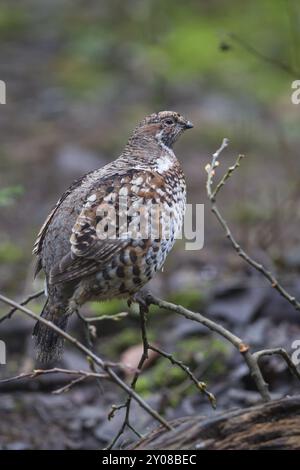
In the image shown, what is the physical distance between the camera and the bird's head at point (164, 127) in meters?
5.52

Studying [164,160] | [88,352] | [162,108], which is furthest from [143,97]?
[88,352]

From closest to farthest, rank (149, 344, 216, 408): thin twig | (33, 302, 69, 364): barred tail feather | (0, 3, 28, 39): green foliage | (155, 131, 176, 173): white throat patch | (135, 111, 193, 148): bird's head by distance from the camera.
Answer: (149, 344, 216, 408): thin twig < (33, 302, 69, 364): barred tail feather < (155, 131, 176, 173): white throat patch < (135, 111, 193, 148): bird's head < (0, 3, 28, 39): green foliage

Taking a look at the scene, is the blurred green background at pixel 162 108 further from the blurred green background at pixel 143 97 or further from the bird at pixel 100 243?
the bird at pixel 100 243

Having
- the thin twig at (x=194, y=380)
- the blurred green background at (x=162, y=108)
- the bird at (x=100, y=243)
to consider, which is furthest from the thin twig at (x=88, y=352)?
the blurred green background at (x=162, y=108)

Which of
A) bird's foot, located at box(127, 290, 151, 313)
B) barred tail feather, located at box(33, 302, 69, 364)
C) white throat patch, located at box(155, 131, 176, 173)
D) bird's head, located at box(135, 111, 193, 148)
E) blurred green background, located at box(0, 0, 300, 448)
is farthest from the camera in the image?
blurred green background, located at box(0, 0, 300, 448)

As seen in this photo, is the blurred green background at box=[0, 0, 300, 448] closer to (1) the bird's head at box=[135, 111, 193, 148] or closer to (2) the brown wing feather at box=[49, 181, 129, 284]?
(1) the bird's head at box=[135, 111, 193, 148]

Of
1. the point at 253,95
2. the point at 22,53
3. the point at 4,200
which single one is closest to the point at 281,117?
the point at 253,95

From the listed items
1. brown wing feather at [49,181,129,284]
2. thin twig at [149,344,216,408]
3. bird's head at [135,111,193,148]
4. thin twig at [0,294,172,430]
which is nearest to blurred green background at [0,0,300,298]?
bird's head at [135,111,193,148]

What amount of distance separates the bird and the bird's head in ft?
1.89

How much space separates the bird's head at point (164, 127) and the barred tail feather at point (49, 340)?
4.56 feet

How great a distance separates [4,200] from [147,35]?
8.82 metres

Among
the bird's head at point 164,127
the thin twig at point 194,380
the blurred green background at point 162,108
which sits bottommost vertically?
the thin twig at point 194,380

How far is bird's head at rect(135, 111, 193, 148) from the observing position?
5.52m

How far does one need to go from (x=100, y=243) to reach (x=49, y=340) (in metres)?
0.59
